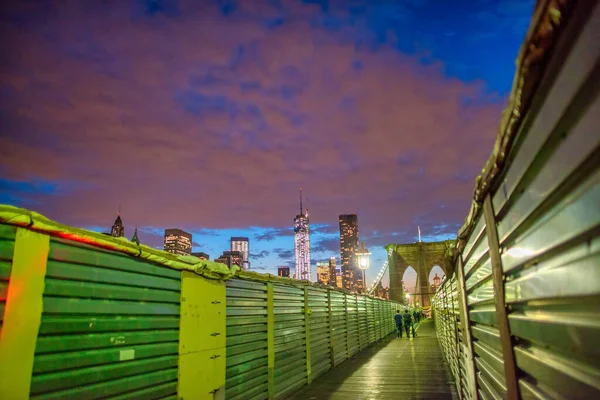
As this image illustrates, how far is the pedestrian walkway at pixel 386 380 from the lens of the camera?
8.23 m

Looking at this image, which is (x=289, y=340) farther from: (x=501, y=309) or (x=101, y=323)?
(x=501, y=309)

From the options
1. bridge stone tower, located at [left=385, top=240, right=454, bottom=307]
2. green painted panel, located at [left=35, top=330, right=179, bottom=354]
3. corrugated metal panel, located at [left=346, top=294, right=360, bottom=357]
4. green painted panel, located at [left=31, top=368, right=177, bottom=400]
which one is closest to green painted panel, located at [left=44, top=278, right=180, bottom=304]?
green painted panel, located at [left=35, top=330, right=179, bottom=354]

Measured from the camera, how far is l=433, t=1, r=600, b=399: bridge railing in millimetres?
1180

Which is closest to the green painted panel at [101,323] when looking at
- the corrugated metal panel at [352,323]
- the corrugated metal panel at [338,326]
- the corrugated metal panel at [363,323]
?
the corrugated metal panel at [338,326]

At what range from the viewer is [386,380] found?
9.83m

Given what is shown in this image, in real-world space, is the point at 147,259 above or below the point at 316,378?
above

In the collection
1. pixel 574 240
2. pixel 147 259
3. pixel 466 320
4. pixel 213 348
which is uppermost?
pixel 147 259

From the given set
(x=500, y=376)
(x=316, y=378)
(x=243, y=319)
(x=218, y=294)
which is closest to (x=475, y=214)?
(x=500, y=376)

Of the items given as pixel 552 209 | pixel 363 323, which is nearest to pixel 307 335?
pixel 363 323

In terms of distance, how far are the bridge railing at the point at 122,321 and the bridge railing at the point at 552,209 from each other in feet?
11.5

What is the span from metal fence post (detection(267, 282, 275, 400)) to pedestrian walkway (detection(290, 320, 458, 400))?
1.03 meters

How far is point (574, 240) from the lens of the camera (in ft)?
4.30

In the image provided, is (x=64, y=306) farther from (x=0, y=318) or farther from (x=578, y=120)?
(x=578, y=120)

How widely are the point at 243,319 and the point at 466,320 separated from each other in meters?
3.90
